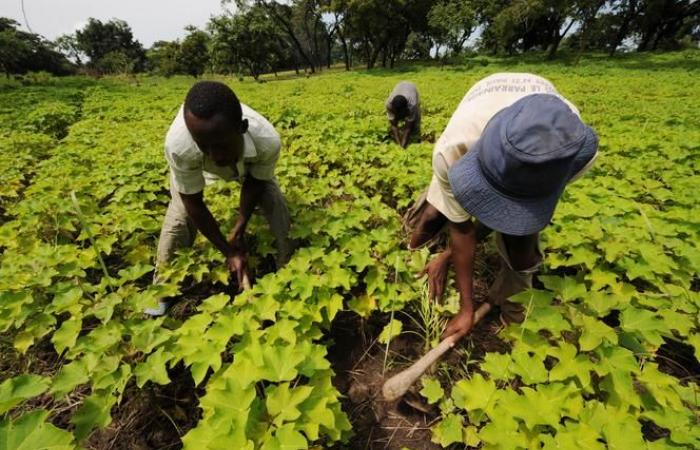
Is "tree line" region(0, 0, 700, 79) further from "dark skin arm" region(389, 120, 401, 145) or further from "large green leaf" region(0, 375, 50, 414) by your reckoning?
"large green leaf" region(0, 375, 50, 414)

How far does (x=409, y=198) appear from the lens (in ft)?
13.1

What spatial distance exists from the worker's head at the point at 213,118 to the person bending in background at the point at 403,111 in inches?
178

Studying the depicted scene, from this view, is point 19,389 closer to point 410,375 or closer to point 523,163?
point 410,375

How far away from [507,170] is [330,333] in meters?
1.59

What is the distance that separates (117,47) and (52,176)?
84.4 m

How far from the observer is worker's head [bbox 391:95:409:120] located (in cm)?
613

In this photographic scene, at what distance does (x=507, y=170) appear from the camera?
153 centimetres

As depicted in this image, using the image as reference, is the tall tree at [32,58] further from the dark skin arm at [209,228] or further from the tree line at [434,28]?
the dark skin arm at [209,228]

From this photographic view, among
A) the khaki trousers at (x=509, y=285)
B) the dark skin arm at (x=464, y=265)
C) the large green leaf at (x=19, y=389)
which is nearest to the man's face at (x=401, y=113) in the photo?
the khaki trousers at (x=509, y=285)

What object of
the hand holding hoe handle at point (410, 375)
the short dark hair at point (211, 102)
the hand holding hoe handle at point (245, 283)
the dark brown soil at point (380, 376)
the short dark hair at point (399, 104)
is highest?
the short dark hair at point (211, 102)

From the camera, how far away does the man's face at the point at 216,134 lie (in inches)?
74.5

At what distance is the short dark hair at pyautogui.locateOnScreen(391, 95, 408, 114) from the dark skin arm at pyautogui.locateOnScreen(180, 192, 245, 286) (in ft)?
14.7

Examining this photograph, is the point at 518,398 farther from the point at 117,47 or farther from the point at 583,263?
the point at 117,47

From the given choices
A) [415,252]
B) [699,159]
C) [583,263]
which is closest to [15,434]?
[415,252]
